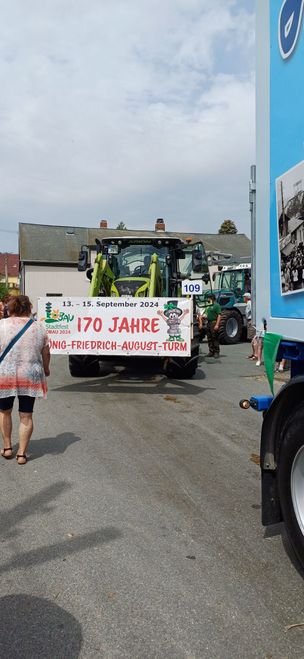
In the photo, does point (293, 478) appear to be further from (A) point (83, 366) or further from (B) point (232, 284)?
(B) point (232, 284)

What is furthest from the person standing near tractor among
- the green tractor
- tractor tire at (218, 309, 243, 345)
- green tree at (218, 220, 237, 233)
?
green tree at (218, 220, 237, 233)

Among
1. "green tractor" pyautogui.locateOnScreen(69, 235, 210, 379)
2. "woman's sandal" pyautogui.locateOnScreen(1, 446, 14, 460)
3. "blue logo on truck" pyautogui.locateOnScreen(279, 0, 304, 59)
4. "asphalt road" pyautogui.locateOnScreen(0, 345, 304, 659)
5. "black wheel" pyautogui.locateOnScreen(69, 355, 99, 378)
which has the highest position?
"blue logo on truck" pyautogui.locateOnScreen(279, 0, 304, 59)

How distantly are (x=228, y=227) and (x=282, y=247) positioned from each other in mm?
70190

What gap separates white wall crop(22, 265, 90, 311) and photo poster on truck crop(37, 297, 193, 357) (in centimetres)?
3064

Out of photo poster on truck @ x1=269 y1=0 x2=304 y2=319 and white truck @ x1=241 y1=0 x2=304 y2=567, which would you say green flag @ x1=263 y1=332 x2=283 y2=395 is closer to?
white truck @ x1=241 y1=0 x2=304 y2=567

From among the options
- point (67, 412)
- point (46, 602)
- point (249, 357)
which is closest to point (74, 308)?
point (67, 412)

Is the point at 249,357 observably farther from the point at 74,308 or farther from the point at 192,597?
the point at 192,597

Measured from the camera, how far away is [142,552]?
10.6 ft

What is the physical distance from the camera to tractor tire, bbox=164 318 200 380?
30.8 feet

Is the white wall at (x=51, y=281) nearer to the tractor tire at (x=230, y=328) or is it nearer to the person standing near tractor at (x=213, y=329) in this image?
the tractor tire at (x=230, y=328)

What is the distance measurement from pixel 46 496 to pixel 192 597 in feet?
5.72

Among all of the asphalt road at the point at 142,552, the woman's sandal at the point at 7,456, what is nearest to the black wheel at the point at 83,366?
the asphalt road at the point at 142,552

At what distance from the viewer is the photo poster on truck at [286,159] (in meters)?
2.60

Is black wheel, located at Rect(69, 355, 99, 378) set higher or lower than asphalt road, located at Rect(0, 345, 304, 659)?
higher
